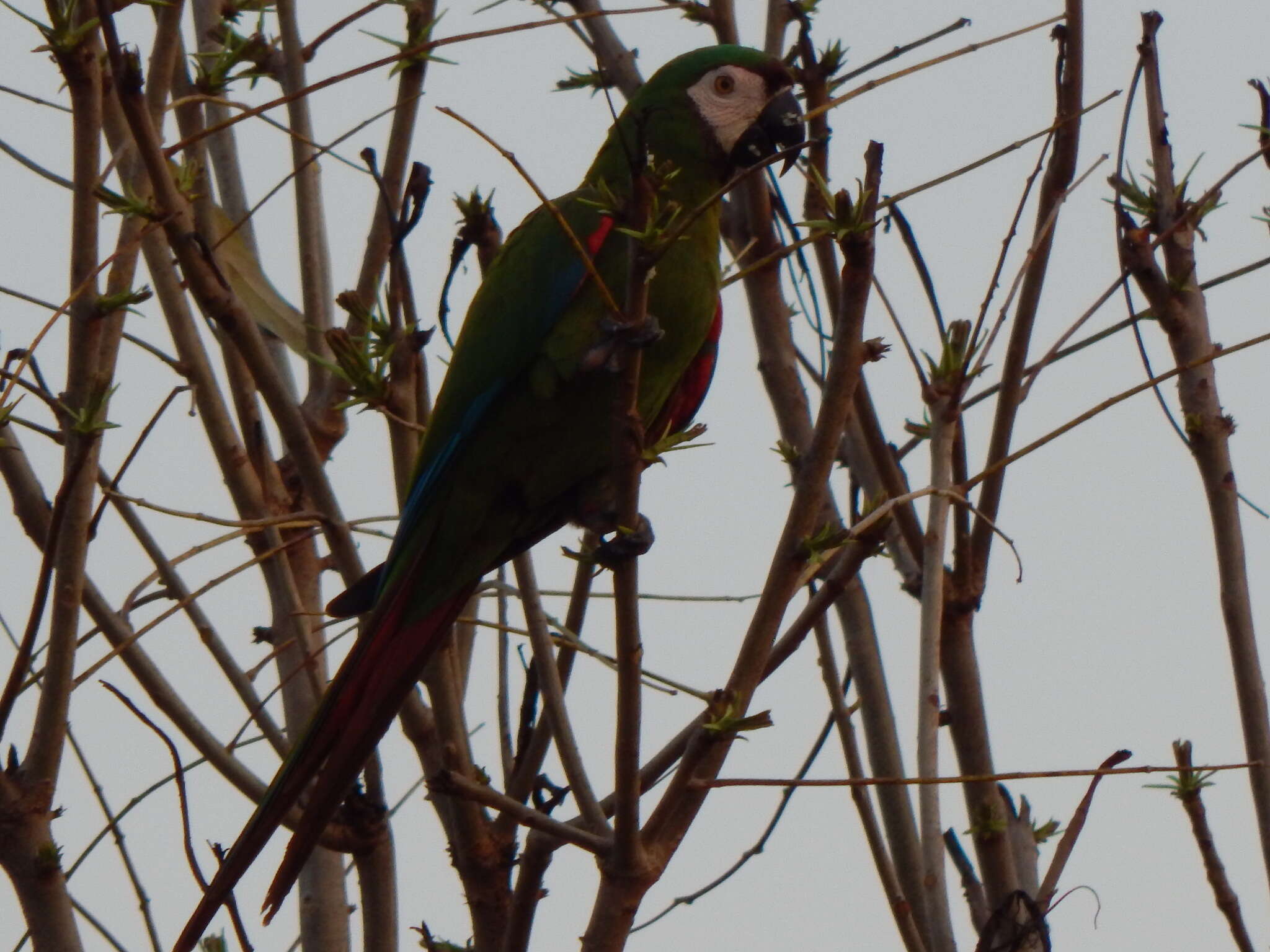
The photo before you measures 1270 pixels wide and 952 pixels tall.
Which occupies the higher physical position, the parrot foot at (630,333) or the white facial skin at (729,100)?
the white facial skin at (729,100)

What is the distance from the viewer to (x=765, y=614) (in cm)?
151

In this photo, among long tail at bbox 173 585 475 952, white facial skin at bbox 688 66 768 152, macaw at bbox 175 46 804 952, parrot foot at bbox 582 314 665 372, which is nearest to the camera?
parrot foot at bbox 582 314 665 372

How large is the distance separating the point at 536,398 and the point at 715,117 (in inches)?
27.6

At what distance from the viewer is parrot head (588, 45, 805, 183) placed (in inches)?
100

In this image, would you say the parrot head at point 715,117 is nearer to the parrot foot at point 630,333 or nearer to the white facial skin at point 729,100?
the white facial skin at point 729,100

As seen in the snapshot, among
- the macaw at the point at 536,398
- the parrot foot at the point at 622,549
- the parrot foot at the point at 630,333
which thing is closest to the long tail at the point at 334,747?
the macaw at the point at 536,398

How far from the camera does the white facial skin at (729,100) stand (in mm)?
2527

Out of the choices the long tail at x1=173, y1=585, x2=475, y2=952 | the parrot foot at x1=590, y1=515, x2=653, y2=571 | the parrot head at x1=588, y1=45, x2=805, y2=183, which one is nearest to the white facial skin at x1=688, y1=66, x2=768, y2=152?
the parrot head at x1=588, y1=45, x2=805, y2=183

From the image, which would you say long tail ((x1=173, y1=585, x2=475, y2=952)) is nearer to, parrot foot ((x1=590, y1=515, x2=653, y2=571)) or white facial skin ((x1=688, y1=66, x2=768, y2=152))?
parrot foot ((x1=590, y1=515, x2=653, y2=571))

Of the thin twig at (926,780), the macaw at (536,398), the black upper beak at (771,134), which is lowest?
the thin twig at (926,780)

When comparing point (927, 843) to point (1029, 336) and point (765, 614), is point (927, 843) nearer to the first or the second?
point (765, 614)

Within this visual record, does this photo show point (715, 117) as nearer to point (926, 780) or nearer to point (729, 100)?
point (729, 100)

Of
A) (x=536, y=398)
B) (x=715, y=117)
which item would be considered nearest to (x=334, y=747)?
(x=536, y=398)

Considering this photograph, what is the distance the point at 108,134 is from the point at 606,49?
35.0 inches
